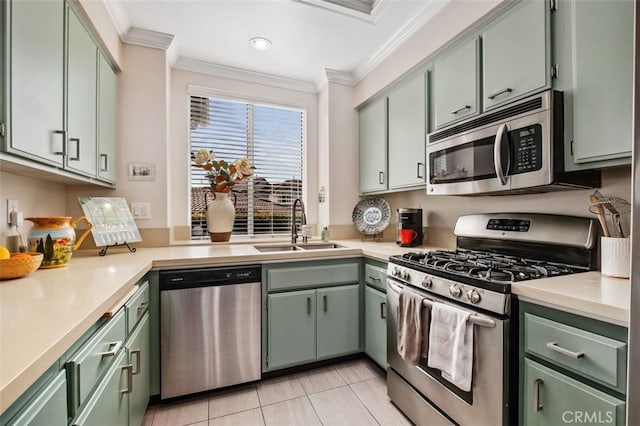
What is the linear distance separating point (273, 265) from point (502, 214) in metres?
1.52

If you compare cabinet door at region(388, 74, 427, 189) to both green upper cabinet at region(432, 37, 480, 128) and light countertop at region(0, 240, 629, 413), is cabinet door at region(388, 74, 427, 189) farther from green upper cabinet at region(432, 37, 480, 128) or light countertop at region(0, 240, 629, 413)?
light countertop at region(0, 240, 629, 413)

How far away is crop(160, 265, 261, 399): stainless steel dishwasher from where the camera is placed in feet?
5.82

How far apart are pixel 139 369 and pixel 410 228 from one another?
198 cm

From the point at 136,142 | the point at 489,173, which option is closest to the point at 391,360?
the point at 489,173

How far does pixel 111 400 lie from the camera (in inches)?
42.3

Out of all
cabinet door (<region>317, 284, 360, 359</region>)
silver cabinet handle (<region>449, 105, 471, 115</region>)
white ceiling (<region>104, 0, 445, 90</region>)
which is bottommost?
cabinet door (<region>317, 284, 360, 359</region>)

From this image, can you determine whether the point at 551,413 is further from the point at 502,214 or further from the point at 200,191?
the point at 200,191

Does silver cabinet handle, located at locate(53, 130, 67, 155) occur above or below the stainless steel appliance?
above

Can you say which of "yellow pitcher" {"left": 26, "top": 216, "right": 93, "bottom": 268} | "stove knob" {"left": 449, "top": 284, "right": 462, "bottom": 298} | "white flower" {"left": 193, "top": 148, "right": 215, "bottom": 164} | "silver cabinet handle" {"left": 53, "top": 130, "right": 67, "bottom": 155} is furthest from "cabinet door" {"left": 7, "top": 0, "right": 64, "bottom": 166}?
"stove knob" {"left": 449, "top": 284, "right": 462, "bottom": 298}

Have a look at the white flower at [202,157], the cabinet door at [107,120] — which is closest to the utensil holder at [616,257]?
the white flower at [202,157]

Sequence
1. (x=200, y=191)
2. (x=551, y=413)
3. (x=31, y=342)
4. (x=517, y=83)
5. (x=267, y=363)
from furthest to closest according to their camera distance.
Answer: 1. (x=200, y=191)
2. (x=267, y=363)
3. (x=517, y=83)
4. (x=551, y=413)
5. (x=31, y=342)

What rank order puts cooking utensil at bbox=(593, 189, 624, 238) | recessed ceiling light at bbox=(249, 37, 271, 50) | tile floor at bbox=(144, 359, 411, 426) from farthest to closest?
recessed ceiling light at bbox=(249, 37, 271, 50) → tile floor at bbox=(144, 359, 411, 426) → cooking utensil at bbox=(593, 189, 624, 238)

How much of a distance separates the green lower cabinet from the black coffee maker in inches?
49.5

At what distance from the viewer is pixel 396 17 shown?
2.11 m
